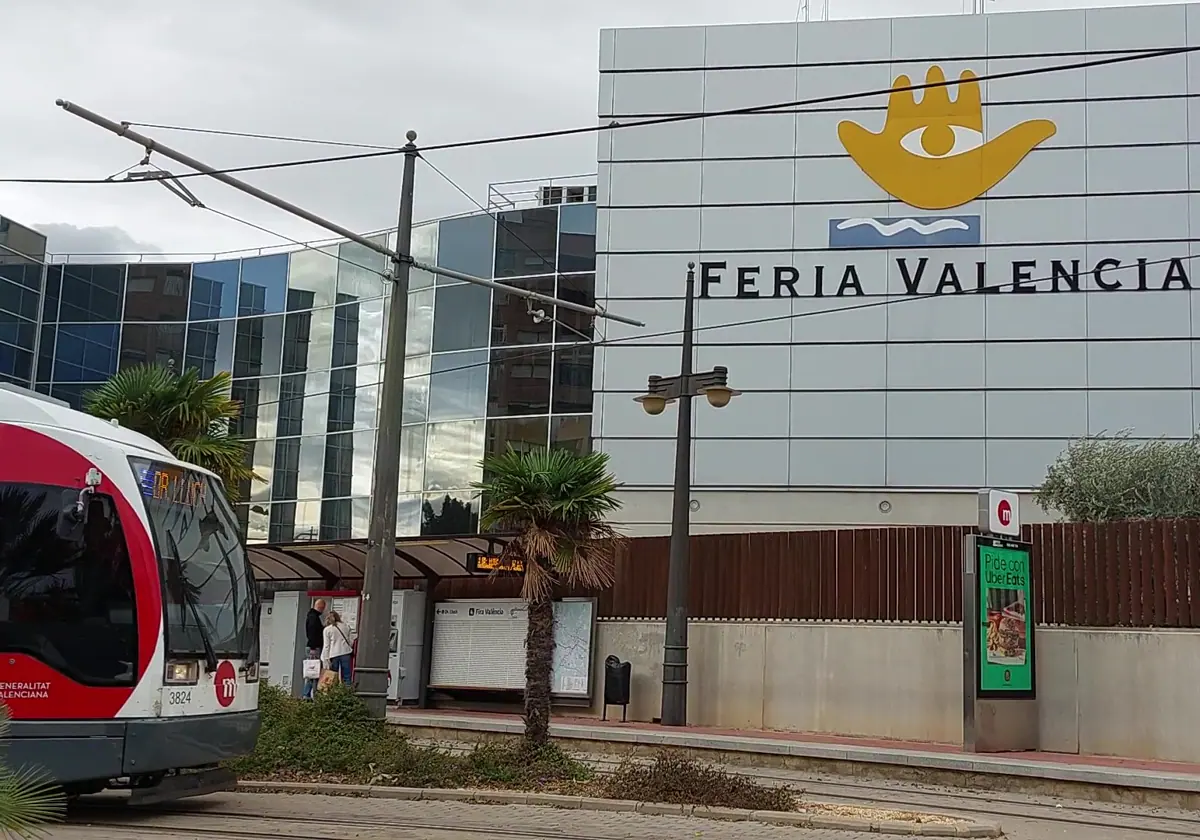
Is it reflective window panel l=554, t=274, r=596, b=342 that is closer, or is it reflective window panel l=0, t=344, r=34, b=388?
reflective window panel l=554, t=274, r=596, b=342

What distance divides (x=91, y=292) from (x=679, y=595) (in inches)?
1106

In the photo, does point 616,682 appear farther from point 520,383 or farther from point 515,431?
point 520,383

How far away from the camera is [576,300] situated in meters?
33.9

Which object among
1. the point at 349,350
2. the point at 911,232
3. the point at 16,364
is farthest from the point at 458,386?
the point at 16,364

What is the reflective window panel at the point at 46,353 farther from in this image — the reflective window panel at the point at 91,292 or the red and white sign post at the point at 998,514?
the red and white sign post at the point at 998,514

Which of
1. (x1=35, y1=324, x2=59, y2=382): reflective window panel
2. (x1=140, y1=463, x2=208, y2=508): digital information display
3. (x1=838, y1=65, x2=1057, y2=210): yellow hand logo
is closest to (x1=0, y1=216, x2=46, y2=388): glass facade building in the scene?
(x1=35, y1=324, x2=59, y2=382): reflective window panel

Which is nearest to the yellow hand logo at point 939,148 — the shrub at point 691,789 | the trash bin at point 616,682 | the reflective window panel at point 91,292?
the trash bin at point 616,682

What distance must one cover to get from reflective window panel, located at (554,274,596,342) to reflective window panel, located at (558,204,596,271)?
0.98ft

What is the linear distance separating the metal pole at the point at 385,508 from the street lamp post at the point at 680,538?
6157 millimetres

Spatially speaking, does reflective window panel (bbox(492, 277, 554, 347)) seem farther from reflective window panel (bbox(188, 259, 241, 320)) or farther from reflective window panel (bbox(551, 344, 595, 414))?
reflective window panel (bbox(188, 259, 241, 320))

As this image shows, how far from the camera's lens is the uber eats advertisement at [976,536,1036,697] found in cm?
1711

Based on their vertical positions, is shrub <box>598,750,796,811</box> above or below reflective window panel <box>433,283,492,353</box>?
below

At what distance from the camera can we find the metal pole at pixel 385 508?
48.9ft

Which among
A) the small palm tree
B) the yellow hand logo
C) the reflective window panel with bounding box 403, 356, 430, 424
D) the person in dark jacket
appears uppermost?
the yellow hand logo
